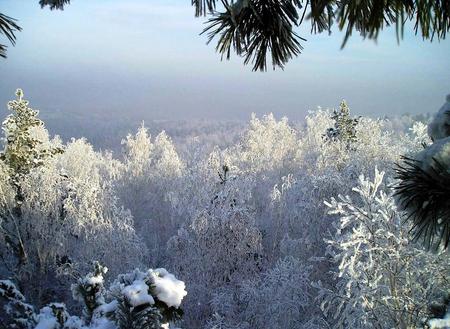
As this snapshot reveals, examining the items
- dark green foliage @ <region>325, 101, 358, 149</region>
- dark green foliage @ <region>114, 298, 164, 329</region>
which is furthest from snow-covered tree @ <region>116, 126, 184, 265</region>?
dark green foliage @ <region>114, 298, 164, 329</region>

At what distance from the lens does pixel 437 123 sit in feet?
6.45

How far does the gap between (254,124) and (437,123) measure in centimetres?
3878

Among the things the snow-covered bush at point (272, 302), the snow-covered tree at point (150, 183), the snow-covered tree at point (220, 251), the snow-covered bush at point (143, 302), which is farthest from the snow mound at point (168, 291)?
the snow-covered tree at point (150, 183)

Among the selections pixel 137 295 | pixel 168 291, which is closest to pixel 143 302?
pixel 137 295

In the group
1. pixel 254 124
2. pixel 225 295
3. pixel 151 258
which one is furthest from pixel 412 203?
pixel 254 124

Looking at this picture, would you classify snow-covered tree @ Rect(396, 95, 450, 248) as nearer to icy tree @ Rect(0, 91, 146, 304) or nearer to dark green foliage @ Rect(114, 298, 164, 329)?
dark green foliage @ Rect(114, 298, 164, 329)

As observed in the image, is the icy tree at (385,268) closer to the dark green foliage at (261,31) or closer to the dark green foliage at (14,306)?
the dark green foliage at (14,306)

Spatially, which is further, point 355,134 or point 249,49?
point 355,134

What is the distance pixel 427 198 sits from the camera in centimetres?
179

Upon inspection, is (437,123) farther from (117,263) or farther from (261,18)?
(117,263)

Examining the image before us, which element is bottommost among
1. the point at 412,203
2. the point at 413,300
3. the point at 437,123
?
the point at 413,300

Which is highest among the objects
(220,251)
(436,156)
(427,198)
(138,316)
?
(436,156)

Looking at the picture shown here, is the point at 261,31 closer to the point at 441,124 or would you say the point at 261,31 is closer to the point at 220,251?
the point at 441,124

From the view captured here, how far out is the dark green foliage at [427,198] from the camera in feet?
5.70
